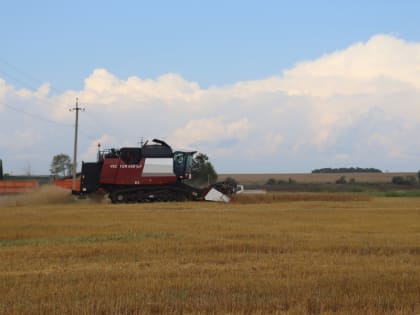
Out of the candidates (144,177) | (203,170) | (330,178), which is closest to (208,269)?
(144,177)

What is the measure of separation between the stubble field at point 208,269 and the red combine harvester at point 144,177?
17.7 metres

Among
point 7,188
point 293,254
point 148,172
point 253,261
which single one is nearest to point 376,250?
point 293,254

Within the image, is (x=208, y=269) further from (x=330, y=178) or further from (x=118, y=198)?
(x=330, y=178)

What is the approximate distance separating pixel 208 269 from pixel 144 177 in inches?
1164

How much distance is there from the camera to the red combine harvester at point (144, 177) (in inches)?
1591

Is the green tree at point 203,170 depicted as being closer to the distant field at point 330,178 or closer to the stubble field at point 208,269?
the stubble field at point 208,269

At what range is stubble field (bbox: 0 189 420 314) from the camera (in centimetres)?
805

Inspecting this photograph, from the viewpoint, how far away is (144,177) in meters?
40.5

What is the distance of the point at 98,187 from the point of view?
4091 centimetres

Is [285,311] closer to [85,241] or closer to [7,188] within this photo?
[85,241]

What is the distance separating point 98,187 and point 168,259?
94.1 feet

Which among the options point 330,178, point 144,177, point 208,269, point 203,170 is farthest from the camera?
point 330,178

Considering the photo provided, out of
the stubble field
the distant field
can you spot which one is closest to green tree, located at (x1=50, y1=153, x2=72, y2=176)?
the distant field

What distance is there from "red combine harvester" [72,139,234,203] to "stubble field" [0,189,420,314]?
17.7 metres
